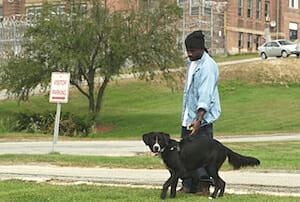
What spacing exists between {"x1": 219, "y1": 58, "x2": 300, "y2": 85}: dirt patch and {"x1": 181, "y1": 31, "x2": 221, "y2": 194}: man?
4130 cm

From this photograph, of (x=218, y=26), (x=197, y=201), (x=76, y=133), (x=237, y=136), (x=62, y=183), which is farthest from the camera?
(x=218, y=26)

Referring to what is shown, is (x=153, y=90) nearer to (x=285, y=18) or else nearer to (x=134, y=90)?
(x=134, y=90)

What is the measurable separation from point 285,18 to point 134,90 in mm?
36222

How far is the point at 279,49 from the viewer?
6041 cm

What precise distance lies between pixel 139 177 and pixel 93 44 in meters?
25.9

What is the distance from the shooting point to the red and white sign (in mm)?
19620

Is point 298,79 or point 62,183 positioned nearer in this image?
point 62,183

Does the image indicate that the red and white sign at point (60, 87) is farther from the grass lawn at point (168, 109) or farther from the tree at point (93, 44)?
the tree at point (93, 44)

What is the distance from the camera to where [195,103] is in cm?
975

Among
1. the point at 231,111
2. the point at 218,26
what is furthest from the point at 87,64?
the point at 218,26

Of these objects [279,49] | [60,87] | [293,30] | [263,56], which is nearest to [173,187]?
[60,87]

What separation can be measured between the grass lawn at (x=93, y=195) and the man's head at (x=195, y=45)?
1925 mm

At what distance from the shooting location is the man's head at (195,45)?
9734 millimetres

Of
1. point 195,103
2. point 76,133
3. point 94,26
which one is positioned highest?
point 94,26
